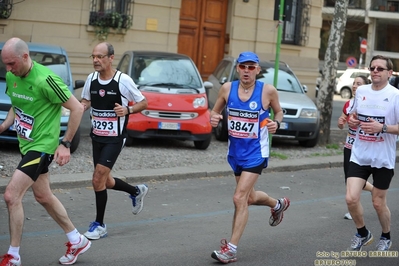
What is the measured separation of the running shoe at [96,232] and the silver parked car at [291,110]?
28.2 ft

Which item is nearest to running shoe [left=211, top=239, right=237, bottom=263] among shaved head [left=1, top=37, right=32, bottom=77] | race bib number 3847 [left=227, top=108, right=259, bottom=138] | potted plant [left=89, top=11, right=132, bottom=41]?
race bib number 3847 [left=227, top=108, right=259, bottom=138]

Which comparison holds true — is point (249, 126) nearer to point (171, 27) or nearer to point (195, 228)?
point (195, 228)

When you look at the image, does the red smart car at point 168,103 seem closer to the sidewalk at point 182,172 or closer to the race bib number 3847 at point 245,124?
the sidewalk at point 182,172

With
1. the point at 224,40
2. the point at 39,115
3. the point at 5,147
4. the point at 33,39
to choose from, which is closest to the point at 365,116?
the point at 39,115

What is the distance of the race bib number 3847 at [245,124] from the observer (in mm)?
7449

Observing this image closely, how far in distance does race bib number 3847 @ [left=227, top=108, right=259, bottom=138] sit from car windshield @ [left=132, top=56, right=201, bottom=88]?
7776 millimetres

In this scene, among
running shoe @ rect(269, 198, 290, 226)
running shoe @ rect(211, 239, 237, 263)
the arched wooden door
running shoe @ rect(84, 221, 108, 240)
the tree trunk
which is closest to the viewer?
running shoe @ rect(211, 239, 237, 263)

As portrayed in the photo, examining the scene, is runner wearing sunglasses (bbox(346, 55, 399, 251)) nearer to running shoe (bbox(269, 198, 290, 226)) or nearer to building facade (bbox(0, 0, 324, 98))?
running shoe (bbox(269, 198, 290, 226))

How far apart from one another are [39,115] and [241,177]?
2.00 metres

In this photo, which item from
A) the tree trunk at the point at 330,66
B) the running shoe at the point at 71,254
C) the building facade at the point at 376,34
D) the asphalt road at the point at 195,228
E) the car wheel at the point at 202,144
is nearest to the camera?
the running shoe at the point at 71,254

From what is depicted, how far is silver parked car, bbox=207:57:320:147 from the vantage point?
53.6ft

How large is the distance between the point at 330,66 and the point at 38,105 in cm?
1155

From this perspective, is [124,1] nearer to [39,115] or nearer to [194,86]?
[194,86]

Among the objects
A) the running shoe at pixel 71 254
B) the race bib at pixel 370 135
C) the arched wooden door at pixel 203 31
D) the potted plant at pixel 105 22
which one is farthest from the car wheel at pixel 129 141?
the arched wooden door at pixel 203 31
